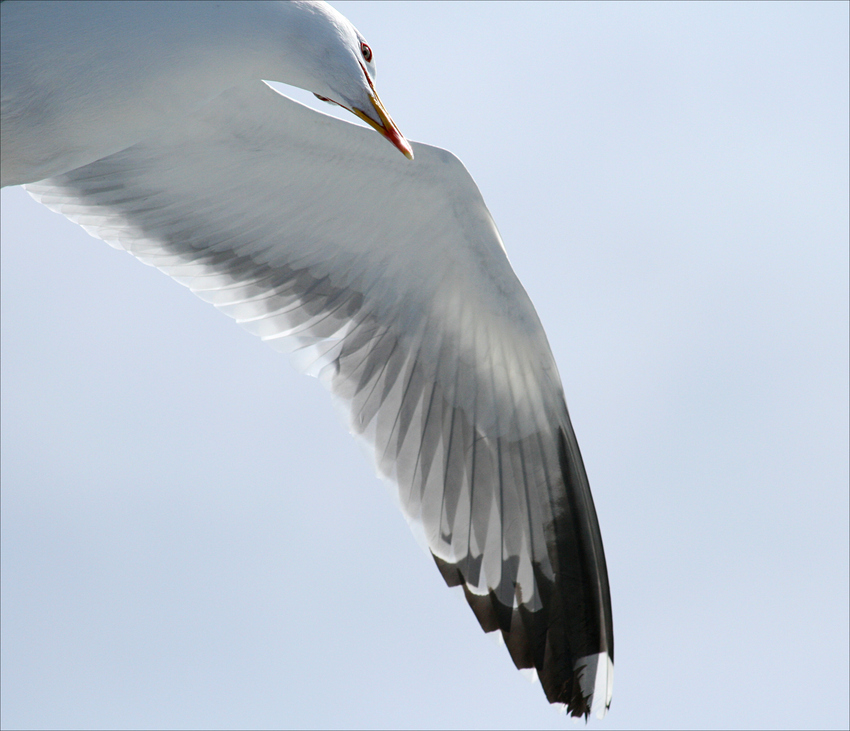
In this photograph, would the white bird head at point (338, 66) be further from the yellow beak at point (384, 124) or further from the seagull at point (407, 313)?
the seagull at point (407, 313)

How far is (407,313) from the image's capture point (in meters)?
4.48

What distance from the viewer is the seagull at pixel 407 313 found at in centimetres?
Result: 416

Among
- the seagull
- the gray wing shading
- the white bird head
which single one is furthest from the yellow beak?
the gray wing shading

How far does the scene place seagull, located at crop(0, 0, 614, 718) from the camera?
416 cm

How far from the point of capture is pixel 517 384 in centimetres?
443

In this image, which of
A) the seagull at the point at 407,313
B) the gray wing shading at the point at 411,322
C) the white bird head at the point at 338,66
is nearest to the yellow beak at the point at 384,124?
the white bird head at the point at 338,66

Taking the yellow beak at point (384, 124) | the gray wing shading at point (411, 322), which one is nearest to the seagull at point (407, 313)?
the gray wing shading at point (411, 322)

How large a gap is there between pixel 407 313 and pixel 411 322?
4 centimetres

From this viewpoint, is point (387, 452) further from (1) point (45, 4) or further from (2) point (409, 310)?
(1) point (45, 4)

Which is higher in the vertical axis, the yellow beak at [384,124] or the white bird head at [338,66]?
the white bird head at [338,66]

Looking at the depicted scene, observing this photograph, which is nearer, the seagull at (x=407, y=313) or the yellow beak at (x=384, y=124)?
the yellow beak at (x=384, y=124)

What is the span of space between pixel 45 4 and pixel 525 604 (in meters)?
2.73

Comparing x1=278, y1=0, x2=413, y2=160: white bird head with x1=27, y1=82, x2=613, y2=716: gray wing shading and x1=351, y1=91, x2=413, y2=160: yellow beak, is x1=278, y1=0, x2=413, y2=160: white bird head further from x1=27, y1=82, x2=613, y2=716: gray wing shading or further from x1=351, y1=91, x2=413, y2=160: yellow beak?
x1=27, y1=82, x2=613, y2=716: gray wing shading

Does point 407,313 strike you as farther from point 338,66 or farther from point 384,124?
point 338,66
